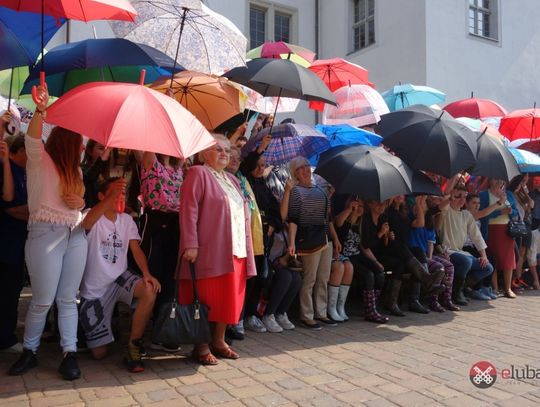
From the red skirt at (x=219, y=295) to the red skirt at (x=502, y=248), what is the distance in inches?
199

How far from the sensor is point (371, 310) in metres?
5.89

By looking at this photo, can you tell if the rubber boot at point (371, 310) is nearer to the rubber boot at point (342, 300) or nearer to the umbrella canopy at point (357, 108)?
the rubber boot at point (342, 300)

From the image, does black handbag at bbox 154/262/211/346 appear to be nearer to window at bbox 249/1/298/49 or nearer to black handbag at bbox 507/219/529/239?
black handbag at bbox 507/219/529/239

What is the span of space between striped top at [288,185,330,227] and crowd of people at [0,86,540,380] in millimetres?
14

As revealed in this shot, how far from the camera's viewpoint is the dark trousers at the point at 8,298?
4086mm

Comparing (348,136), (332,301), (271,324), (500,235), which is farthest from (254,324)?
(500,235)

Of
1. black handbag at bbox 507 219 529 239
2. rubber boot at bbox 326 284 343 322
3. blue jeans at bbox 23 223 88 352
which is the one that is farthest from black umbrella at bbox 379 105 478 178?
blue jeans at bbox 23 223 88 352

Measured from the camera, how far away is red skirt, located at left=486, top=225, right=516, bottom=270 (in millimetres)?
7684

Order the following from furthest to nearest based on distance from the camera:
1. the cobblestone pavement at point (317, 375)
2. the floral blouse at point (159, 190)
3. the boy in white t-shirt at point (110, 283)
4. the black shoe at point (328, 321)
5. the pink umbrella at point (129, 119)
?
the black shoe at point (328, 321)
the floral blouse at point (159, 190)
the boy in white t-shirt at point (110, 283)
the cobblestone pavement at point (317, 375)
the pink umbrella at point (129, 119)

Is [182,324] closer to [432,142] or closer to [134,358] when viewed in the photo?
[134,358]

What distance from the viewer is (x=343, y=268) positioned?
19.2 ft

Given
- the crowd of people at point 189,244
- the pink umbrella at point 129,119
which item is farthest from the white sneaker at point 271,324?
the pink umbrella at point 129,119

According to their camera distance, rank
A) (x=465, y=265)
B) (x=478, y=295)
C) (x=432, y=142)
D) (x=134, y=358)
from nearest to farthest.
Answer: (x=134, y=358)
(x=432, y=142)
(x=465, y=265)
(x=478, y=295)

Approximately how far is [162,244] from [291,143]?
6.62 feet
